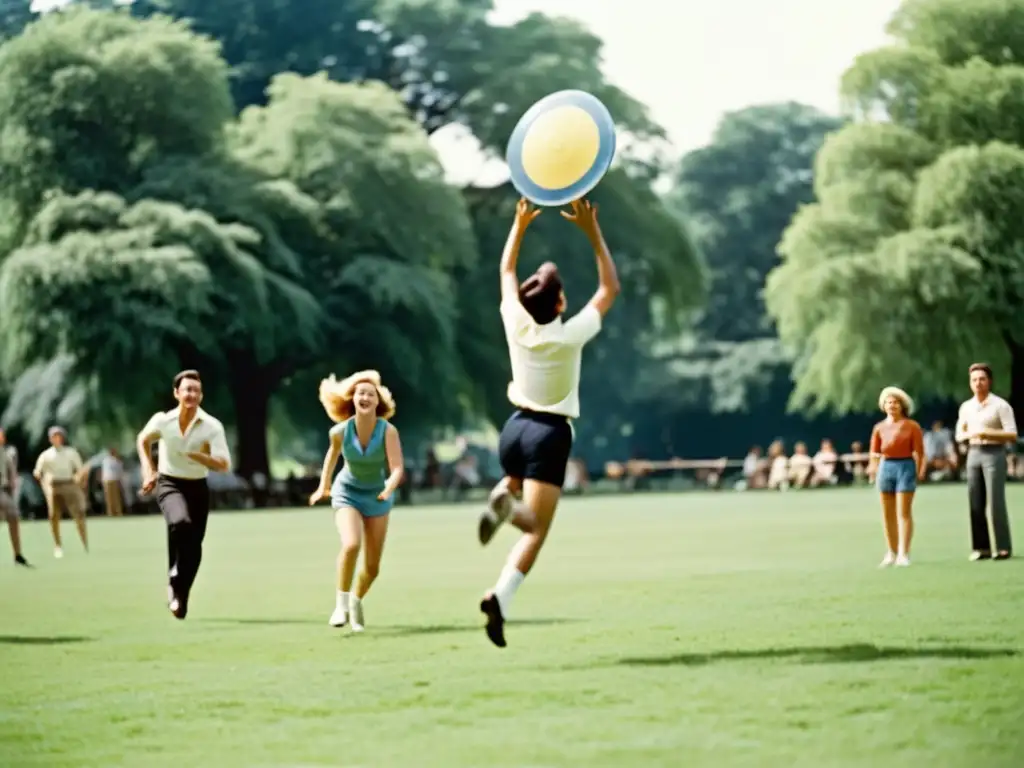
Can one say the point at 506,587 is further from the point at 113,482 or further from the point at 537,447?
the point at 113,482

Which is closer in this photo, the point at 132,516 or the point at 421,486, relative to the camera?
the point at 132,516

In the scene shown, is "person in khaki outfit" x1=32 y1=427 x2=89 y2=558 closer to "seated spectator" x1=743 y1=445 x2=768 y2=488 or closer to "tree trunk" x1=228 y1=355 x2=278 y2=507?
"tree trunk" x1=228 y1=355 x2=278 y2=507

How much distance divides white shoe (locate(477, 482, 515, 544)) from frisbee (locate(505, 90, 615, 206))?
1995 mm

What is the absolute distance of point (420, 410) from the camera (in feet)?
173

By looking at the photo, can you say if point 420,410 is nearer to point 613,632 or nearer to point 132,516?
point 132,516

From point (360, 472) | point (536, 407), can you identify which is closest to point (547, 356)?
point (536, 407)

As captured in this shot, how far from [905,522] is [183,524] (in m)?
7.33

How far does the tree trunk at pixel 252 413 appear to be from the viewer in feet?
173

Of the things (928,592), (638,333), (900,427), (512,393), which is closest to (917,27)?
(638,333)

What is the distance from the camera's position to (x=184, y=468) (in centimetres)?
1523

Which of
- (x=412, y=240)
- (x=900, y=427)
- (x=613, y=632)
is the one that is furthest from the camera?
(x=412, y=240)

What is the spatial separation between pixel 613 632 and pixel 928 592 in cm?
345

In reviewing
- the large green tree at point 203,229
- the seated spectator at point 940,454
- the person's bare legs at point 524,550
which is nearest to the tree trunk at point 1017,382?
the seated spectator at point 940,454

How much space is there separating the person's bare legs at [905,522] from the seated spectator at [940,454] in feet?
113
